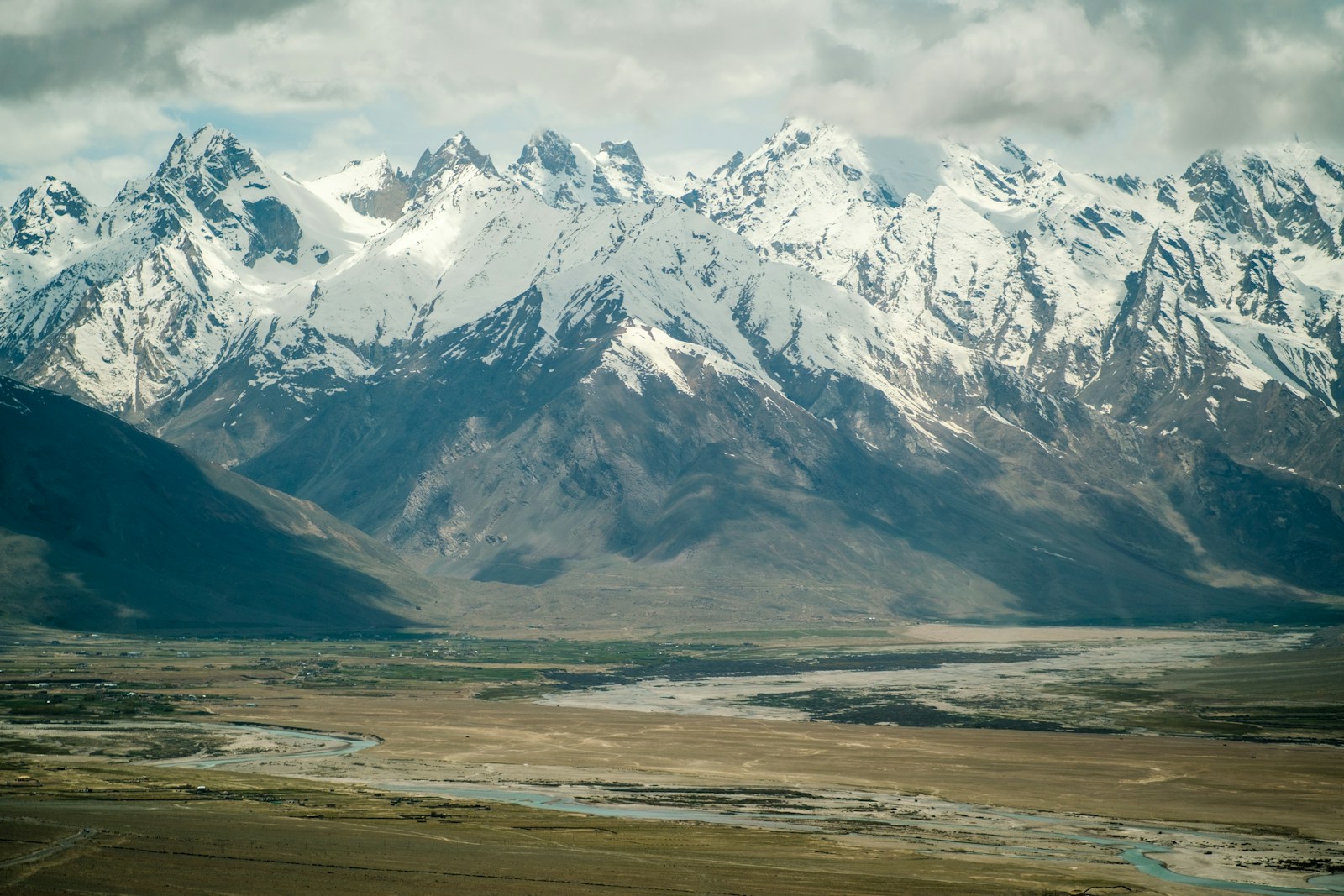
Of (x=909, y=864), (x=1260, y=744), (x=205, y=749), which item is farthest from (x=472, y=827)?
(x=1260, y=744)

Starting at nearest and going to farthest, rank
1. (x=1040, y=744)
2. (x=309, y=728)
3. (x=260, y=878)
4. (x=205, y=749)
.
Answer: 1. (x=260, y=878)
2. (x=205, y=749)
3. (x=1040, y=744)
4. (x=309, y=728)

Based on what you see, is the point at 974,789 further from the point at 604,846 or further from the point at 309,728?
the point at 309,728

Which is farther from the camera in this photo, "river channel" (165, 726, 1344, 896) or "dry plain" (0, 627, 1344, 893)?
"river channel" (165, 726, 1344, 896)

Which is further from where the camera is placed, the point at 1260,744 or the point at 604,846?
the point at 1260,744

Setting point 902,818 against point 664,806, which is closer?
point 902,818

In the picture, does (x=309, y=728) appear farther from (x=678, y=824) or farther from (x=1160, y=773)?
(x=1160, y=773)

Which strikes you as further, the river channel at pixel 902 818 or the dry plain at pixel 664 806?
the river channel at pixel 902 818

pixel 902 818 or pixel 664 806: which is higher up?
pixel 902 818

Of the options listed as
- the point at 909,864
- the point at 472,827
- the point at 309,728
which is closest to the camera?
the point at 909,864
